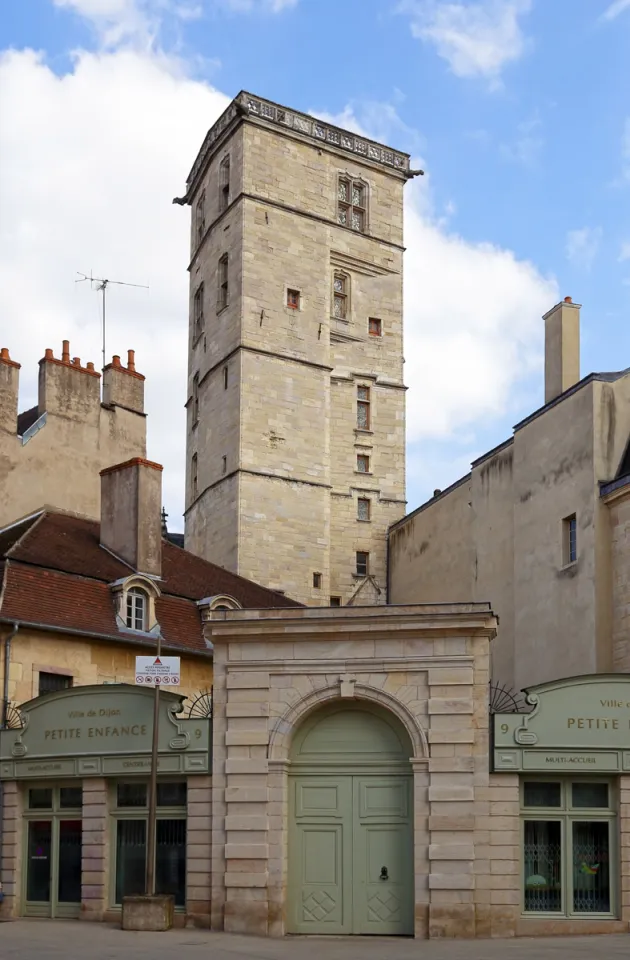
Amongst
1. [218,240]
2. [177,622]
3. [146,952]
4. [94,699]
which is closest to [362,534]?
[218,240]

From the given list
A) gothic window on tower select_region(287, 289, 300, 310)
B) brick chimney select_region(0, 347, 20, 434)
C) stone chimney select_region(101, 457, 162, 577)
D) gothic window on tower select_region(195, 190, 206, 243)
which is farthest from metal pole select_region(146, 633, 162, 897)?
gothic window on tower select_region(195, 190, 206, 243)

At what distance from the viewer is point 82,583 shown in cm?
2712

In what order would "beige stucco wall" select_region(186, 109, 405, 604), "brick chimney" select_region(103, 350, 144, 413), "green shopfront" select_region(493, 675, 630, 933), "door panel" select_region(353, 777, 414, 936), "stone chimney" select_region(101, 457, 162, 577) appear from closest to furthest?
"green shopfront" select_region(493, 675, 630, 933), "door panel" select_region(353, 777, 414, 936), "stone chimney" select_region(101, 457, 162, 577), "brick chimney" select_region(103, 350, 144, 413), "beige stucco wall" select_region(186, 109, 405, 604)

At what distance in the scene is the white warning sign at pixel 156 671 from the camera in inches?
792

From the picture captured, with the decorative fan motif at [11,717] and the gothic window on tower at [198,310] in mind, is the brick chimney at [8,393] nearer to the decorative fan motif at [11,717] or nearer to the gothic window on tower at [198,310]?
the decorative fan motif at [11,717]

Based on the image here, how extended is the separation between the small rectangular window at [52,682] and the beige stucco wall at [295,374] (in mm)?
19422

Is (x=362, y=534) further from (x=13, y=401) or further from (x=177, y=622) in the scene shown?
(x=177, y=622)

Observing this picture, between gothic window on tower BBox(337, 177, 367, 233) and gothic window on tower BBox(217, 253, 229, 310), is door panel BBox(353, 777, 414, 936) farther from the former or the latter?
gothic window on tower BBox(337, 177, 367, 233)

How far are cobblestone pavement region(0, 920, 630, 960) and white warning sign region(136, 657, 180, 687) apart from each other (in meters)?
3.48

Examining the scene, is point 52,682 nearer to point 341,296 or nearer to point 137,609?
point 137,609

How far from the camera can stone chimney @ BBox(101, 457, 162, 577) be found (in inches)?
1164

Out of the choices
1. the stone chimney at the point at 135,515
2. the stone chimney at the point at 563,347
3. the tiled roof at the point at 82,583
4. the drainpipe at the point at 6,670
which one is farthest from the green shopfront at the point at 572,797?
the stone chimney at the point at 563,347

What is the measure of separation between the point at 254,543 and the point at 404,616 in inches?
1031

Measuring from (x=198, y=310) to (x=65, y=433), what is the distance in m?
17.9
